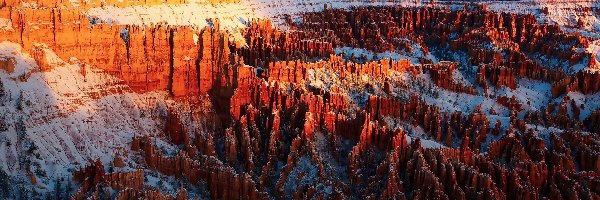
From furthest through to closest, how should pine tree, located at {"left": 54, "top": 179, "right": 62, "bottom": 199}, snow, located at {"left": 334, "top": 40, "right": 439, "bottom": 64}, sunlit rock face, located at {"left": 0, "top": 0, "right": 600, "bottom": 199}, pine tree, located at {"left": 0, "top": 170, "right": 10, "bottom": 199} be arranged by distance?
snow, located at {"left": 334, "top": 40, "right": 439, "bottom": 64} < sunlit rock face, located at {"left": 0, "top": 0, "right": 600, "bottom": 199} < pine tree, located at {"left": 54, "top": 179, "right": 62, "bottom": 199} < pine tree, located at {"left": 0, "top": 170, "right": 10, "bottom": 199}

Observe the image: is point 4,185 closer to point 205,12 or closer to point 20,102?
point 20,102

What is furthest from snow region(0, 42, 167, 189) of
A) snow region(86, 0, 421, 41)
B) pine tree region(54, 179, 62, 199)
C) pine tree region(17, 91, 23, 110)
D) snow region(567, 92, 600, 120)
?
snow region(567, 92, 600, 120)

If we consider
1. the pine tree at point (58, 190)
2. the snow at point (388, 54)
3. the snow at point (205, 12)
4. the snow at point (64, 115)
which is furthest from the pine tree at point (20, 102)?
the snow at point (388, 54)

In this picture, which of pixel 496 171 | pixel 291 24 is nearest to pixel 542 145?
pixel 496 171

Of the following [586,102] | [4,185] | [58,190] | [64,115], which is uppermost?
[64,115]

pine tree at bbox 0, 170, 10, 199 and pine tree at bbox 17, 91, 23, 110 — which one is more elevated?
pine tree at bbox 17, 91, 23, 110

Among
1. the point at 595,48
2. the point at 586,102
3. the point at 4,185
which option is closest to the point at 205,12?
the point at 586,102

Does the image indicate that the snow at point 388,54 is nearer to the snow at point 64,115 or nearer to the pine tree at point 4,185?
the snow at point 64,115

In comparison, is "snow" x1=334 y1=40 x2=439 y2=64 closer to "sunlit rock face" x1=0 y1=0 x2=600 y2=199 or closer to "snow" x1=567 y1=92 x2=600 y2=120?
"sunlit rock face" x1=0 y1=0 x2=600 y2=199

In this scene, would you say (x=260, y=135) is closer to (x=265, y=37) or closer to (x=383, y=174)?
(x=383, y=174)
